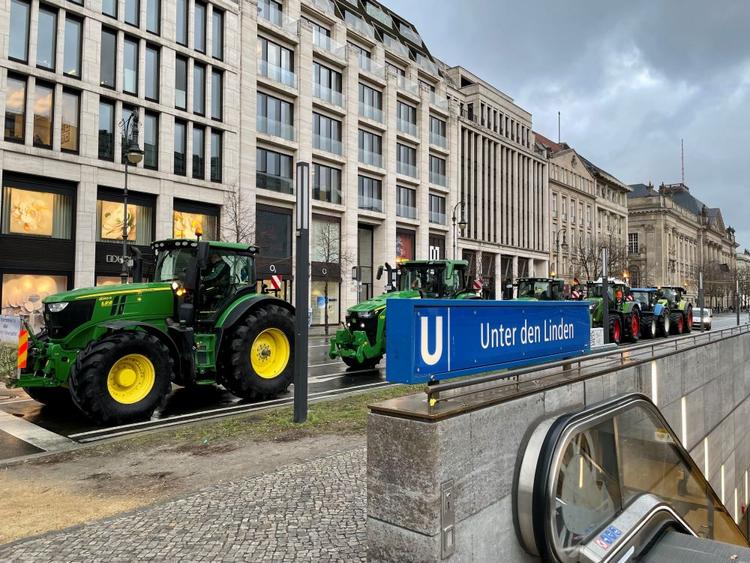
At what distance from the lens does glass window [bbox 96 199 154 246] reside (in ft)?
84.8

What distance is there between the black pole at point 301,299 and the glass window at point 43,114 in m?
20.9

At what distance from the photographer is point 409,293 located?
13688 millimetres

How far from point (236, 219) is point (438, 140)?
2451 cm

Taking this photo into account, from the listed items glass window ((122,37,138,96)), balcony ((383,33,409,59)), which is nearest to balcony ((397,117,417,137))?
balcony ((383,33,409,59))

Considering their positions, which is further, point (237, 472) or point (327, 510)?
point (237, 472)

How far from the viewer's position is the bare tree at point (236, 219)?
28594 millimetres

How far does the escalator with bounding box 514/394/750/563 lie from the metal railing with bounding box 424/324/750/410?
1.05 feet

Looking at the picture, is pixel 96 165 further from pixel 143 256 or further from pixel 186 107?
pixel 143 256

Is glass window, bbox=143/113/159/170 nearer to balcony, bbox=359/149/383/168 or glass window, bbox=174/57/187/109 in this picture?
glass window, bbox=174/57/187/109

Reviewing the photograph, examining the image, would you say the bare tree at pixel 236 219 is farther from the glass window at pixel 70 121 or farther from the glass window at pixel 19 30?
the glass window at pixel 19 30

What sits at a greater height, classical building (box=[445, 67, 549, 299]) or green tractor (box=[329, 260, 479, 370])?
classical building (box=[445, 67, 549, 299])

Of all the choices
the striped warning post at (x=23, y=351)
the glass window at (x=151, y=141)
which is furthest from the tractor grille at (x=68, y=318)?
the glass window at (x=151, y=141)

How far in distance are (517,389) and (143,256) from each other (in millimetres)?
8467

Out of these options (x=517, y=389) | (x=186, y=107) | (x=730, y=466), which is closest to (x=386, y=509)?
(x=517, y=389)
